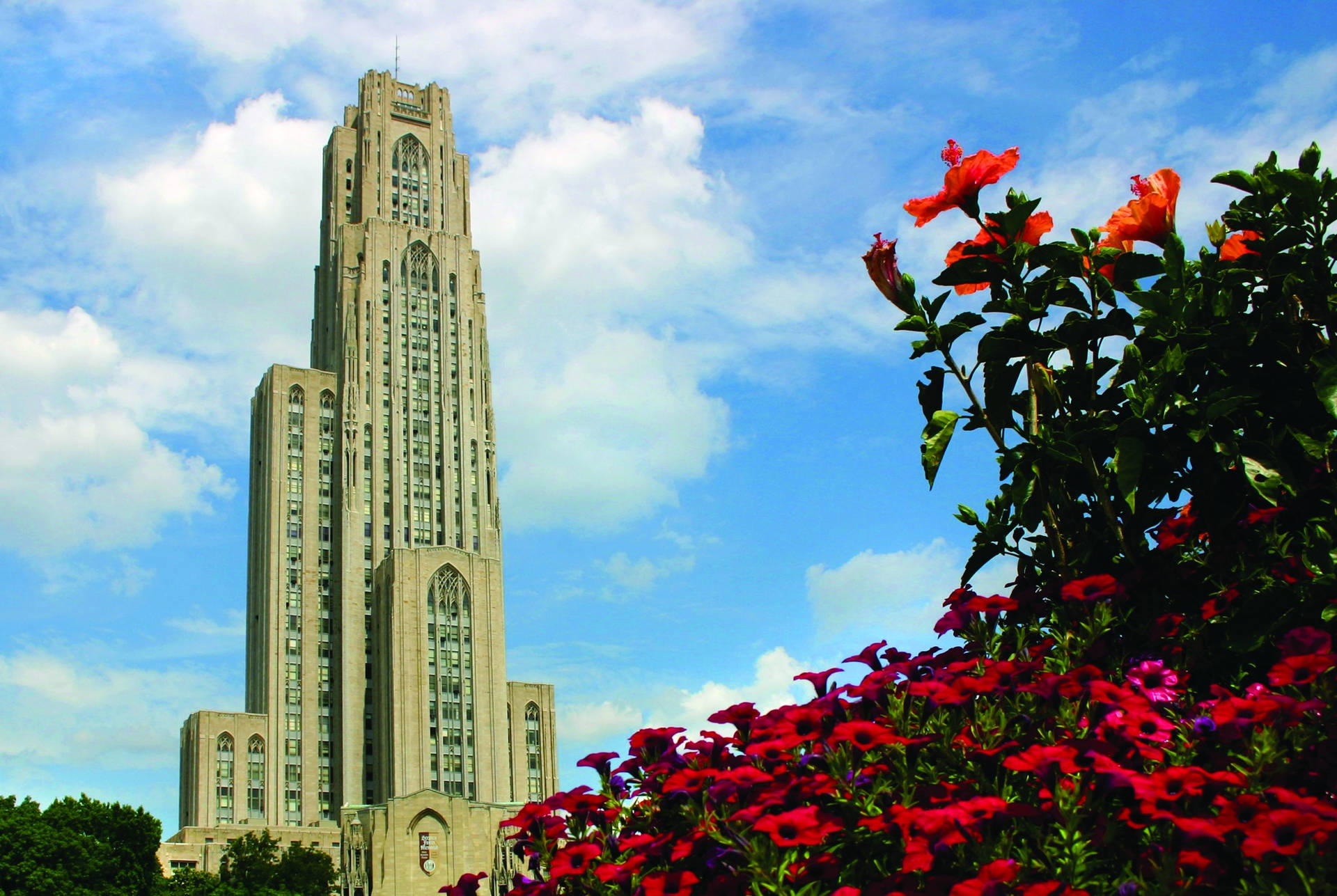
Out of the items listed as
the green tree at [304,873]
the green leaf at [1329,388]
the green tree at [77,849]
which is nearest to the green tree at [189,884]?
the green tree at [77,849]

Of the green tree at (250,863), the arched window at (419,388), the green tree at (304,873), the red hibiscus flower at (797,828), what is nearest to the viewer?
the red hibiscus flower at (797,828)

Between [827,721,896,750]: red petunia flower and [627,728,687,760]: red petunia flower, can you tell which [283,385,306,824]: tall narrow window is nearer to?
[627,728,687,760]: red petunia flower

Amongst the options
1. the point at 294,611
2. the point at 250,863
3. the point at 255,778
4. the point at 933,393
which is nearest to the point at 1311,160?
the point at 933,393

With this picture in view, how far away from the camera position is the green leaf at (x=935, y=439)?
673 centimetres

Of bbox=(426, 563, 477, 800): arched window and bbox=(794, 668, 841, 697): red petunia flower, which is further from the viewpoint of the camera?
A: bbox=(426, 563, 477, 800): arched window

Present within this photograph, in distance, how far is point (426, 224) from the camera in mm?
109875

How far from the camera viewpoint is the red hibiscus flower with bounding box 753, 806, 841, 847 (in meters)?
4.68

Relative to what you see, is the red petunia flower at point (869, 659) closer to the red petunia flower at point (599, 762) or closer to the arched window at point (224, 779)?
the red petunia flower at point (599, 762)

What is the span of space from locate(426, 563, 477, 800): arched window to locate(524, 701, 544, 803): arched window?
827 centimetres

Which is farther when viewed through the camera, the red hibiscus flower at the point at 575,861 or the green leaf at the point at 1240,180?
the green leaf at the point at 1240,180

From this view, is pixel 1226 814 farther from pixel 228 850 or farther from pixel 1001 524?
pixel 228 850

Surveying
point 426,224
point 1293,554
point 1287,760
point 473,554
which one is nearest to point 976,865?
point 1287,760

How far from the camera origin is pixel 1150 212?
7145 mm

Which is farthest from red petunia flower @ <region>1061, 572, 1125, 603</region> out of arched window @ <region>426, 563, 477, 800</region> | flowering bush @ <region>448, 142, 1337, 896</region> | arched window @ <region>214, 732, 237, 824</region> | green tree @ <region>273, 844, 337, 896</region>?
arched window @ <region>214, 732, 237, 824</region>
